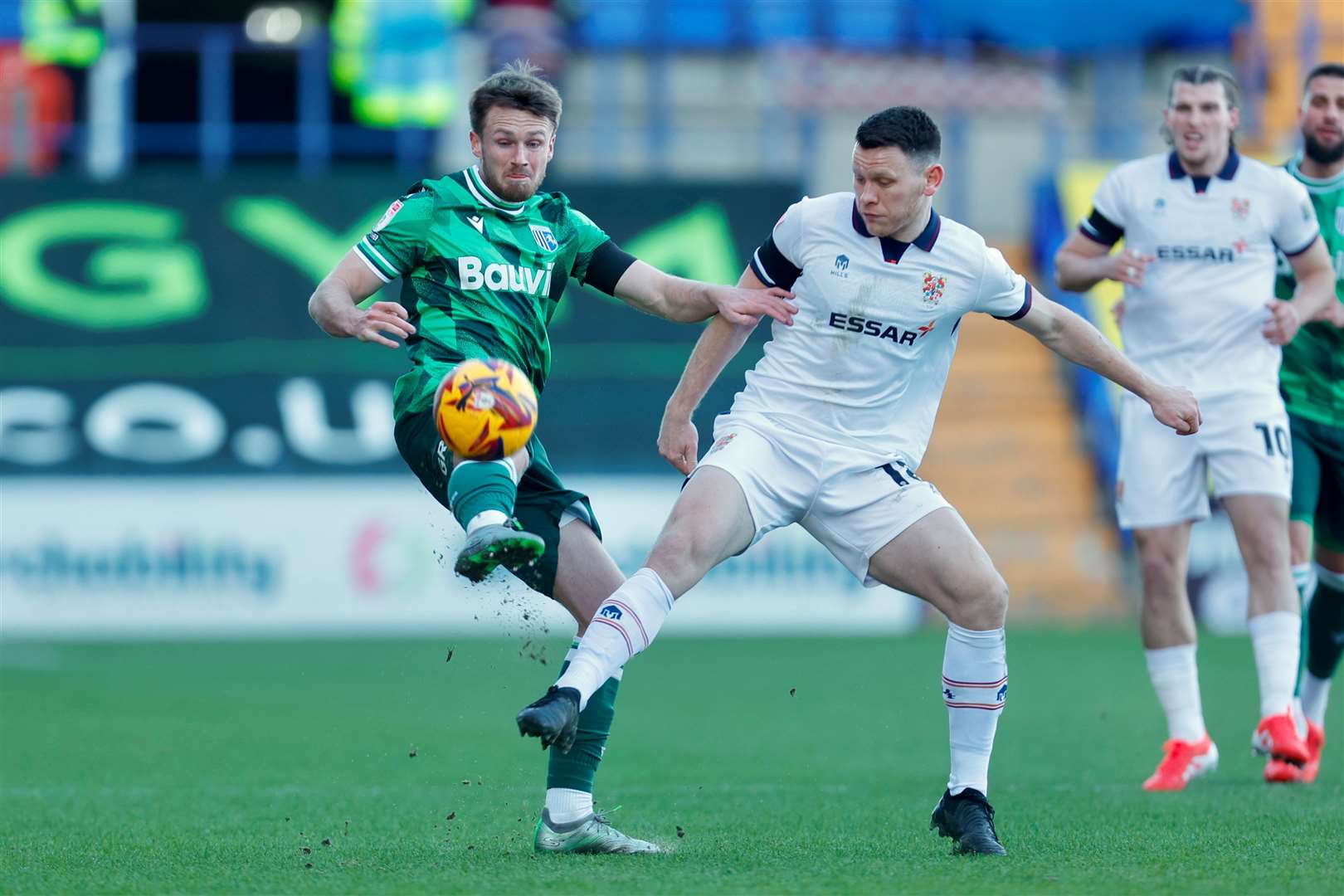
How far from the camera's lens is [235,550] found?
16.4m

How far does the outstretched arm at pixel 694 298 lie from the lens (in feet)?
20.1

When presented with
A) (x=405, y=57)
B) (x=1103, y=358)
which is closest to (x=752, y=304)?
(x=1103, y=358)

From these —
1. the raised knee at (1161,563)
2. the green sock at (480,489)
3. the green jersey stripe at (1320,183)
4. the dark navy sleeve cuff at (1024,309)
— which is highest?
the green jersey stripe at (1320,183)

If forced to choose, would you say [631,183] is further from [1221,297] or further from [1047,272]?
[1221,297]

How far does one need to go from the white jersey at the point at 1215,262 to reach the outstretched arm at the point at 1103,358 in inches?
69.1

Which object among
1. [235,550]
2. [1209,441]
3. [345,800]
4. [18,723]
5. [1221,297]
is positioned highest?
[1221,297]

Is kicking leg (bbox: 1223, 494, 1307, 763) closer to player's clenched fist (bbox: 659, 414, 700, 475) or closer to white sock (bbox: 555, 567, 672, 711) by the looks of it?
player's clenched fist (bbox: 659, 414, 700, 475)

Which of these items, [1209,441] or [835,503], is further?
[1209,441]

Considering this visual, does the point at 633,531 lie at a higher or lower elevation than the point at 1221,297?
lower

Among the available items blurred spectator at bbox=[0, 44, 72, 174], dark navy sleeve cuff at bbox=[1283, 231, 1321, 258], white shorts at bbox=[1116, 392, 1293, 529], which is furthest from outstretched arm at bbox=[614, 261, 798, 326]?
blurred spectator at bbox=[0, 44, 72, 174]

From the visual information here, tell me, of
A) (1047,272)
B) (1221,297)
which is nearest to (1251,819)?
(1221,297)

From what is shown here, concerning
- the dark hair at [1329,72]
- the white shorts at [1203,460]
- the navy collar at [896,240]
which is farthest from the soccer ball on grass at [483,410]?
the dark hair at [1329,72]

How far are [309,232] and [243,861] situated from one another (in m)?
13.1

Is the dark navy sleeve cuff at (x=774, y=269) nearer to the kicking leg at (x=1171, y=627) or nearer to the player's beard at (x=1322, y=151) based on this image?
the kicking leg at (x=1171, y=627)
